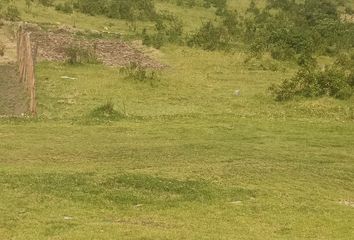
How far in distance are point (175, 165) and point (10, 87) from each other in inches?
293

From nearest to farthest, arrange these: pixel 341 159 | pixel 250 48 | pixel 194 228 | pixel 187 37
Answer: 1. pixel 194 228
2. pixel 341 159
3. pixel 250 48
4. pixel 187 37

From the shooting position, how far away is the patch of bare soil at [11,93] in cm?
1603

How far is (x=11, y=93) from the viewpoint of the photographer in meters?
17.5

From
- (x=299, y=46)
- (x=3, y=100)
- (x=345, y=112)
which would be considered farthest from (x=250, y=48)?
(x=3, y=100)

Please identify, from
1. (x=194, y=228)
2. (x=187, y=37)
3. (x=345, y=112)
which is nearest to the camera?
(x=194, y=228)

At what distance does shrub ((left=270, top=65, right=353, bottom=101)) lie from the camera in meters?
18.6

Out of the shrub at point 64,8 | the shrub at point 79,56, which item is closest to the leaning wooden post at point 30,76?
the shrub at point 79,56

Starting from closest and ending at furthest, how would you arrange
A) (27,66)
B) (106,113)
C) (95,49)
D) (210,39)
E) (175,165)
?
(175,165), (106,113), (27,66), (95,49), (210,39)

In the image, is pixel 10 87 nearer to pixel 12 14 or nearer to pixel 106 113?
pixel 106 113

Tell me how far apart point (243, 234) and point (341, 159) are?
16.1 feet

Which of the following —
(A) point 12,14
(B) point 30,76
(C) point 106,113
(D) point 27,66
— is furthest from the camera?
(A) point 12,14

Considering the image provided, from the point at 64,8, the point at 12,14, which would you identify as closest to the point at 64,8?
the point at 64,8

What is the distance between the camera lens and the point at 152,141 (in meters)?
13.8

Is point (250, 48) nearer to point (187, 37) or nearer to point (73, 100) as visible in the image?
point (187, 37)
